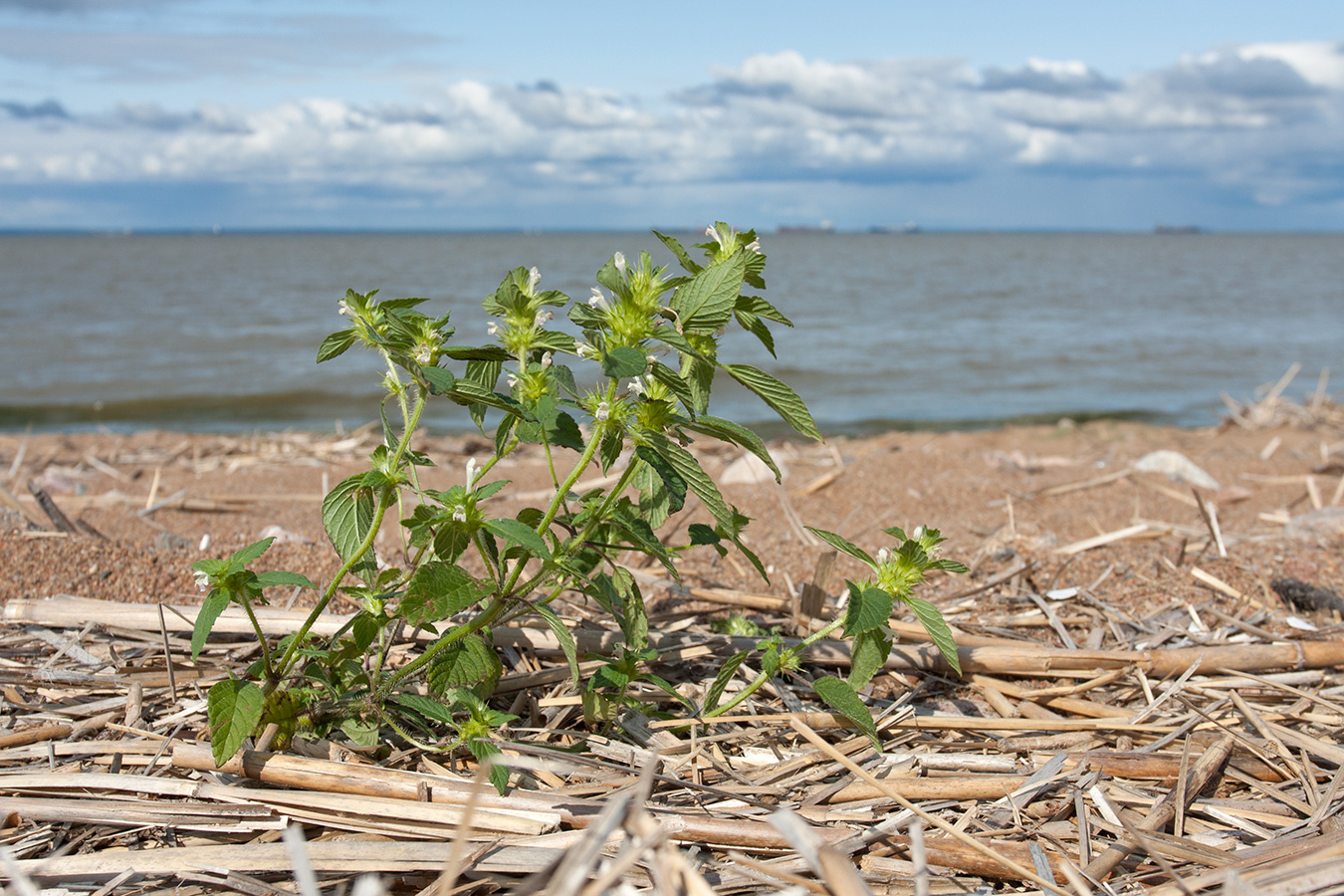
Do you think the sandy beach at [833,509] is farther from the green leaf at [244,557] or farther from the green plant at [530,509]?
the green leaf at [244,557]

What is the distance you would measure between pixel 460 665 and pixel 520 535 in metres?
0.41

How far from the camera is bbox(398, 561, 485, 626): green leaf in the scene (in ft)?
5.46

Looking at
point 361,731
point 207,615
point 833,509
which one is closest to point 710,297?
point 207,615

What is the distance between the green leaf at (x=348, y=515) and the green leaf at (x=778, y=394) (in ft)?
2.57

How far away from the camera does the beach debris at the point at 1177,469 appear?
608cm

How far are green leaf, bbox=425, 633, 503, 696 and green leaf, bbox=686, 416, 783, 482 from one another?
25.5 inches

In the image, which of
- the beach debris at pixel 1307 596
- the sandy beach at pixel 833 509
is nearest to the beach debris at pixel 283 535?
the sandy beach at pixel 833 509

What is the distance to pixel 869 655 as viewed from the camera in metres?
2.01

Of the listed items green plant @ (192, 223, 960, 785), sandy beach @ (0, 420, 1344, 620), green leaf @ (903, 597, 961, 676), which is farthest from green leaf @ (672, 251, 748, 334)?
sandy beach @ (0, 420, 1344, 620)

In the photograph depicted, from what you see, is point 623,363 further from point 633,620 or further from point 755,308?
point 633,620

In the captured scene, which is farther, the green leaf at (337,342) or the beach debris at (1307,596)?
the beach debris at (1307,596)

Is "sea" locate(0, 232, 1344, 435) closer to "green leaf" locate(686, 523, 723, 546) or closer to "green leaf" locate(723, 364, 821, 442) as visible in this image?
"green leaf" locate(686, 523, 723, 546)

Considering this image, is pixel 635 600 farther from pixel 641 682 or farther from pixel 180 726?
pixel 180 726

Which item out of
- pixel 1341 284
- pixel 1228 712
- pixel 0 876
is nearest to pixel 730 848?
pixel 0 876
